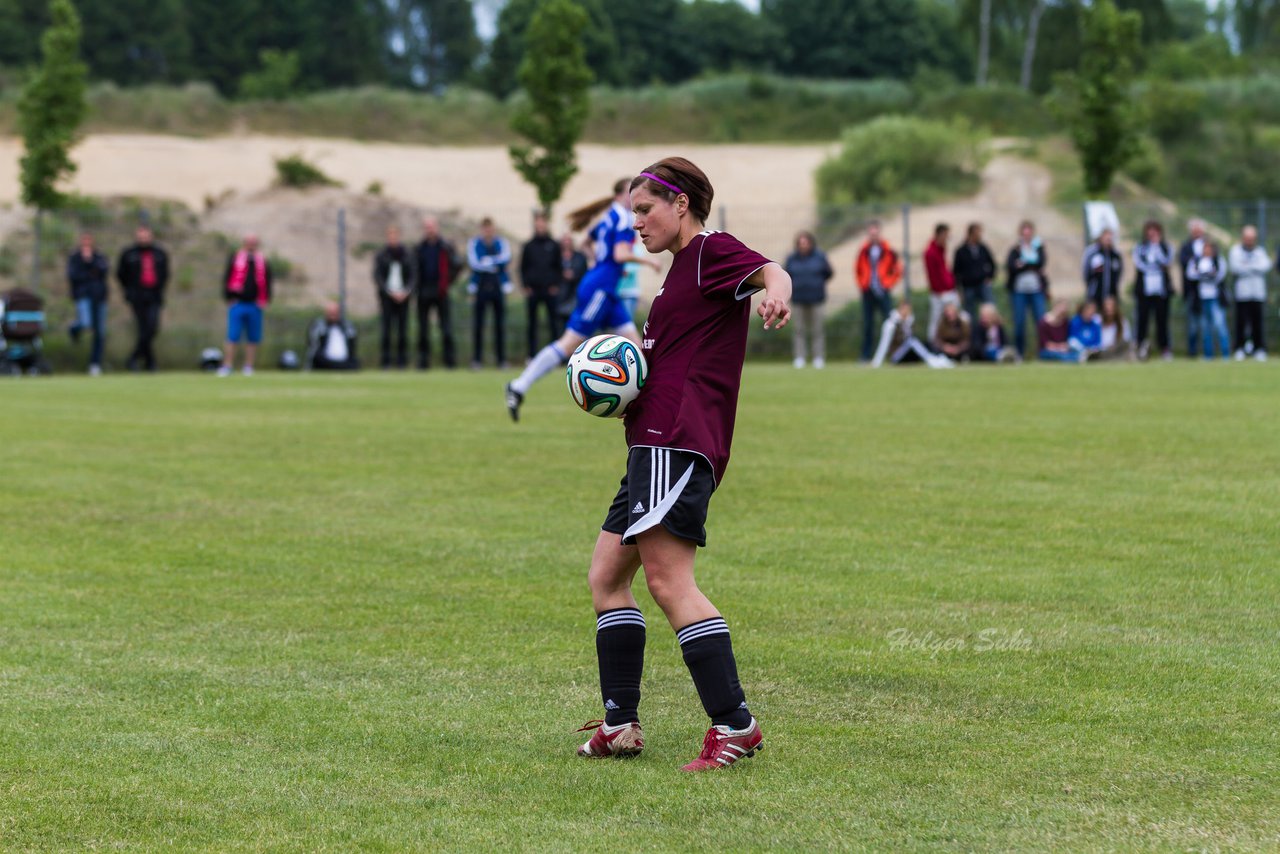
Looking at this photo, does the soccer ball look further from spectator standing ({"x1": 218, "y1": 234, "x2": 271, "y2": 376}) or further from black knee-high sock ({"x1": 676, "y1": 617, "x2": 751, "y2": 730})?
spectator standing ({"x1": 218, "y1": 234, "x2": 271, "y2": 376})

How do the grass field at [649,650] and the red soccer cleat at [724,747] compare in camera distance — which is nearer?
the grass field at [649,650]

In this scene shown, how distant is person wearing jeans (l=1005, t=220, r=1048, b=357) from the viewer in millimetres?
26281

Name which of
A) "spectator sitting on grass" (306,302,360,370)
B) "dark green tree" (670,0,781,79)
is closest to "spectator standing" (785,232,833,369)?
"spectator sitting on grass" (306,302,360,370)

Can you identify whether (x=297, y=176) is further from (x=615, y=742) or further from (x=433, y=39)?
(x=433, y=39)

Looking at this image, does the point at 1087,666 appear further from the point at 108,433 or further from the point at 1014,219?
the point at 1014,219

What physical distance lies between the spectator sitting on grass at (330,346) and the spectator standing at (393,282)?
58 centimetres

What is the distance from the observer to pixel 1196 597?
7.18 meters

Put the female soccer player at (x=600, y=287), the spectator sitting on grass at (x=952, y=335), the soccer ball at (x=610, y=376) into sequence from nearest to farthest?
1. the soccer ball at (x=610, y=376)
2. the female soccer player at (x=600, y=287)
3. the spectator sitting on grass at (x=952, y=335)

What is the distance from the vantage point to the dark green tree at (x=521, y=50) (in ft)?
285

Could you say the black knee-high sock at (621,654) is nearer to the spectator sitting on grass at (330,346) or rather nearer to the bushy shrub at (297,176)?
the spectator sitting on grass at (330,346)

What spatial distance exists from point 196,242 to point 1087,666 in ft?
110

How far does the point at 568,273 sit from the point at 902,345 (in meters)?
5.43

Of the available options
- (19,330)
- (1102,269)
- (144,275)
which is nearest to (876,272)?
(1102,269)

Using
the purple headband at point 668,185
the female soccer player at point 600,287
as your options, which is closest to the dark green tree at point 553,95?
the female soccer player at point 600,287
